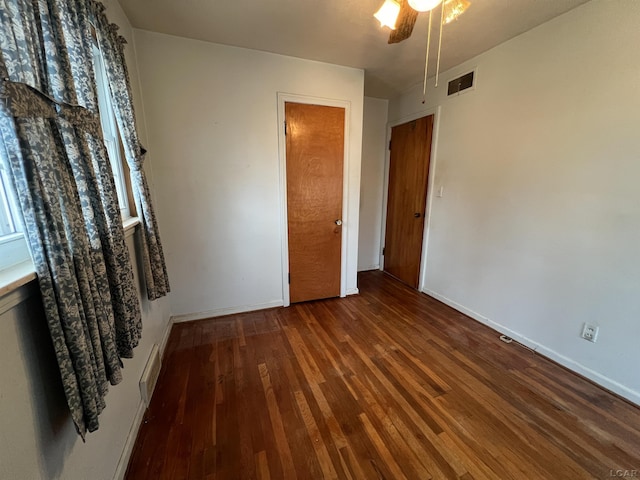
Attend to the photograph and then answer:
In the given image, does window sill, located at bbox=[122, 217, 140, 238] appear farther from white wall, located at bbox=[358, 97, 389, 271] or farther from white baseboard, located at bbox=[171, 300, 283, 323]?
white wall, located at bbox=[358, 97, 389, 271]

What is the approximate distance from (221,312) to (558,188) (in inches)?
121

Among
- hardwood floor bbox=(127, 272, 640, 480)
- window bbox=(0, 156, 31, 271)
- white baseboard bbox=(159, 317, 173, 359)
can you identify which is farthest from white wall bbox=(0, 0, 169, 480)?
white baseboard bbox=(159, 317, 173, 359)

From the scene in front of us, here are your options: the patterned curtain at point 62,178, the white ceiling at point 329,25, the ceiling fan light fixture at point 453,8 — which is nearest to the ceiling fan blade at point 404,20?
the ceiling fan light fixture at point 453,8

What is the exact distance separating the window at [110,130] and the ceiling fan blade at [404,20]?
1.64m

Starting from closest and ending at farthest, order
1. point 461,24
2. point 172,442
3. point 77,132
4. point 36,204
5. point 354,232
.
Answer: point 36,204
point 77,132
point 172,442
point 461,24
point 354,232

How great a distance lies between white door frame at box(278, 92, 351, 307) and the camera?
2420 mm

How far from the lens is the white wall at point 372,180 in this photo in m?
3.51

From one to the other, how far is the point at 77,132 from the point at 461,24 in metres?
2.44

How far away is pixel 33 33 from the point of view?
73 cm

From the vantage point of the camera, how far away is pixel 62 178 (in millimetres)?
764

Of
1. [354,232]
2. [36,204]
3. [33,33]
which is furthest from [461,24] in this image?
[36,204]

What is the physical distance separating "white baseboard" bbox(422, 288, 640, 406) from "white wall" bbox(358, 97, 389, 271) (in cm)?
152

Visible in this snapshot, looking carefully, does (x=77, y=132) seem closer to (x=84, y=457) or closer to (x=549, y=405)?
(x=84, y=457)

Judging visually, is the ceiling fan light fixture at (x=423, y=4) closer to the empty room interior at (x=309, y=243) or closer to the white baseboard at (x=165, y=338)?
the empty room interior at (x=309, y=243)
